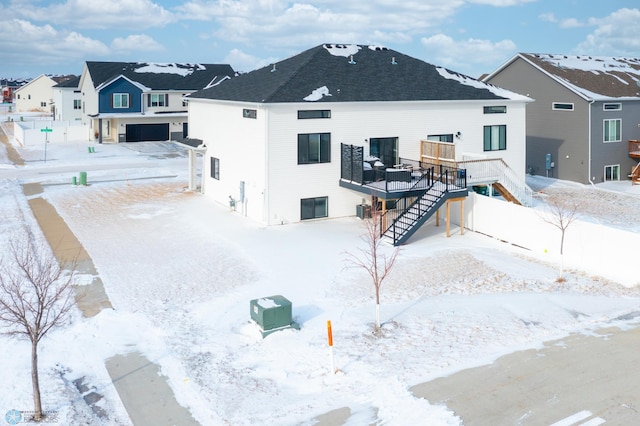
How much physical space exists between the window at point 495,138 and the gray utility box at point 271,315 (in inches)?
860

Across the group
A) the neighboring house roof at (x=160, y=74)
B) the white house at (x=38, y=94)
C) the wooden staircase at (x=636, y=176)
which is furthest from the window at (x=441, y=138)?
the white house at (x=38, y=94)

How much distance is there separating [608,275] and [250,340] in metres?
13.0

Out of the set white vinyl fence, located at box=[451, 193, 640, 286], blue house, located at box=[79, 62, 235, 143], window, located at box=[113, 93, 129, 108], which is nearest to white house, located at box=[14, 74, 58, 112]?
blue house, located at box=[79, 62, 235, 143]

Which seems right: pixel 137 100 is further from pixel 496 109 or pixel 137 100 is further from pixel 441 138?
pixel 496 109

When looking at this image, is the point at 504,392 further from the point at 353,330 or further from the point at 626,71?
the point at 626,71

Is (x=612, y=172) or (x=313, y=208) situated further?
(x=612, y=172)

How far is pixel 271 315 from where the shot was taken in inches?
683

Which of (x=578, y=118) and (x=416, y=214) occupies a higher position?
(x=578, y=118)

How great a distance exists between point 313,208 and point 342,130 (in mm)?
4029

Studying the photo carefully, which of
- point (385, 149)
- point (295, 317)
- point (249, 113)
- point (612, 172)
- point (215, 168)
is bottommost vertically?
point (295, 317)

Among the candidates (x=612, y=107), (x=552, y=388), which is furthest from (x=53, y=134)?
(x=552, y=388)

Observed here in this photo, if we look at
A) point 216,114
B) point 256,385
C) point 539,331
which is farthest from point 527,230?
point 216,114

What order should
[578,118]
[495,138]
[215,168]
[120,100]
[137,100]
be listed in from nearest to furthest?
[495,138], [215,168], [578,118], [120,100], [137,100]

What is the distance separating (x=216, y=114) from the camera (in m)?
36.3
